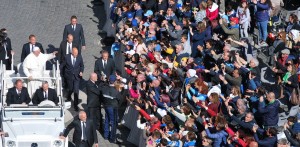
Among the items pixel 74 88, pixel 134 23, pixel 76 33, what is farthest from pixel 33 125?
pixel 134 23

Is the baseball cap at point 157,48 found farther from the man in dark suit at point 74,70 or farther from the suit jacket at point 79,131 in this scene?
the suit jacket at point 79,131

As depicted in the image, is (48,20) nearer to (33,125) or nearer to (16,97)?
(16,97)

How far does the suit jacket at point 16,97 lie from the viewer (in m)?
24.8

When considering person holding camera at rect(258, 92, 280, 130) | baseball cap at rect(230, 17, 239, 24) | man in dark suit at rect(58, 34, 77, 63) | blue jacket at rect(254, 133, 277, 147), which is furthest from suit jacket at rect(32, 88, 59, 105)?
baseball cap at rect(230, 17, 239, 24)

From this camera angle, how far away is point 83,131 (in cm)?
2355

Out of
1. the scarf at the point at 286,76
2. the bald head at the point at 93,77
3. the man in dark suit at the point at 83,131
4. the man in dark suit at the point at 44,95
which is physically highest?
the scarf at the point at 286,76

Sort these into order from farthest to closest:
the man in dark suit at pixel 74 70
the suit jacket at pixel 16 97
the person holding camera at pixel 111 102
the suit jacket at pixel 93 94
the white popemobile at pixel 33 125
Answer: the man in dark suit at pixel 74 70, the suit jacket at pixel 93 94, the person holding camera at pixel 111 102, the suit jacket at pixel 16 97, the white popemobile at pixel 33 125

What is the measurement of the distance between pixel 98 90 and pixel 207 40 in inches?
140

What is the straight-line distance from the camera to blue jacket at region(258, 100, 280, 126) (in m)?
23.1

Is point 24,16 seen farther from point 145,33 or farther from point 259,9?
point 259,9

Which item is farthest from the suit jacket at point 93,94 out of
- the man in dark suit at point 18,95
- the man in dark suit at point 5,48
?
the man in dark suit at point 5,48

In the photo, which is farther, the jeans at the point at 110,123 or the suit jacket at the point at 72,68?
the suit jacket at the point at 72,68

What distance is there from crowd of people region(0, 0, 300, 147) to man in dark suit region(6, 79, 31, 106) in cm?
14

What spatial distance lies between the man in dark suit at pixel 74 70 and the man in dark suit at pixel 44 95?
87.8 inches
